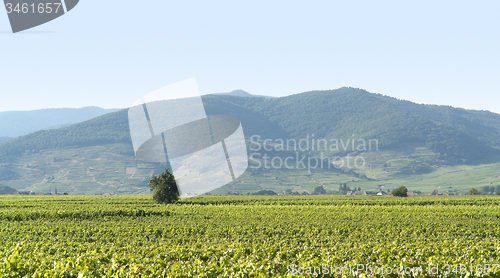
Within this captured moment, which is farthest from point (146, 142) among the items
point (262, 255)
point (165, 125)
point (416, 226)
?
point (416, 226)

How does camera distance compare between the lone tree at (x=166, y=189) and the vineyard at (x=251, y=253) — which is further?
the lone tree at (x=166, y=189)

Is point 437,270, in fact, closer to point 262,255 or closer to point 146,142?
point 262,255

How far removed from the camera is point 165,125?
3162cm

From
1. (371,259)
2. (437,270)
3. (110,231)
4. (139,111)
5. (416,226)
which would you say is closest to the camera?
(437,270)

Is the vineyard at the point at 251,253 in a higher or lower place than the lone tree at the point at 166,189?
higher

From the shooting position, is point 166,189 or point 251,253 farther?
→ point 166,189

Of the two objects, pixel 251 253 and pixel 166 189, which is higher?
pixel 251 253

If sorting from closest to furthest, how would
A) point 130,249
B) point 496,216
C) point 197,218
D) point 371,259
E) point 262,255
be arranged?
point 371,259 → point 262,255 → point 130,249 → point 197,218 → point 496,216

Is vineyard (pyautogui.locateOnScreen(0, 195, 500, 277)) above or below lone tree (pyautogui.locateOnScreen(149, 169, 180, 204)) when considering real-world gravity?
above

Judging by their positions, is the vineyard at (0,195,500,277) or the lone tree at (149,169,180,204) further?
the lone tree at (149,169,180,204)

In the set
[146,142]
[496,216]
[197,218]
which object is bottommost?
[496,216]

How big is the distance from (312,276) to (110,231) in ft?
64.1

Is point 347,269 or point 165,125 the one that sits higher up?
point 165,125

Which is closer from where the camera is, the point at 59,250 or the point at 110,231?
the point at 59,250
